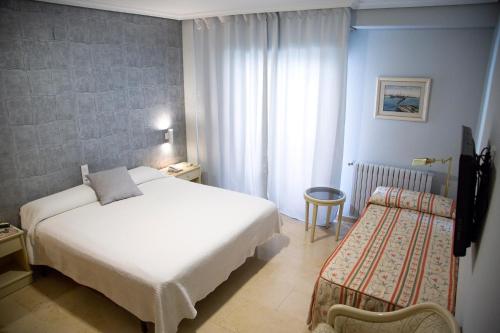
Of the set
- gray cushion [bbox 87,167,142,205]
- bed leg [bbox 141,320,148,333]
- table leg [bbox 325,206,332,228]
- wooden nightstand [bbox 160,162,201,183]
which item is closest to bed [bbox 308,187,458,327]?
table leg [bbox 325,206,332,228]

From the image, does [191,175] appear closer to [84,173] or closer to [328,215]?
[84,173]

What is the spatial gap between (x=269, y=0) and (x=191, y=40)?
1.48m

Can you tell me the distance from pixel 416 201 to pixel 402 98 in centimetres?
111

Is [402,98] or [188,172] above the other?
[402,98]

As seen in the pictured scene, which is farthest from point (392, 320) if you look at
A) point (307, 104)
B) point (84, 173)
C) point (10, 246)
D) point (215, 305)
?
point (84, 173)

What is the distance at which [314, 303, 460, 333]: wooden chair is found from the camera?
1.74 meters

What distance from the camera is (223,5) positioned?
12.0 ft

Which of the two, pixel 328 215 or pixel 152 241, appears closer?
pixel 152 241

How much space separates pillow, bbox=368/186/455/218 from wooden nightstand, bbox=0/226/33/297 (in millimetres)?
3284

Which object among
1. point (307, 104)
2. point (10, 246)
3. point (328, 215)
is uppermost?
point (307, 104)

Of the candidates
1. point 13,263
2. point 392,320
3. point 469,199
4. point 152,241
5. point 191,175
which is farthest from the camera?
point 191,175

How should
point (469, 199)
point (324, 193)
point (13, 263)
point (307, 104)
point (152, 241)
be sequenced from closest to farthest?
point (469, 199) < point (152, 241) < point (13, 263) < point (324, 193) < point (307, 104)

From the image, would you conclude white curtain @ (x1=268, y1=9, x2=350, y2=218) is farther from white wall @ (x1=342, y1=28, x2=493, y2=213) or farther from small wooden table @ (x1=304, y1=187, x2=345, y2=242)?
white wall @ (x1=342, y1=28, x2=493, y2=213)

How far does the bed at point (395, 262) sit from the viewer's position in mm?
2160
